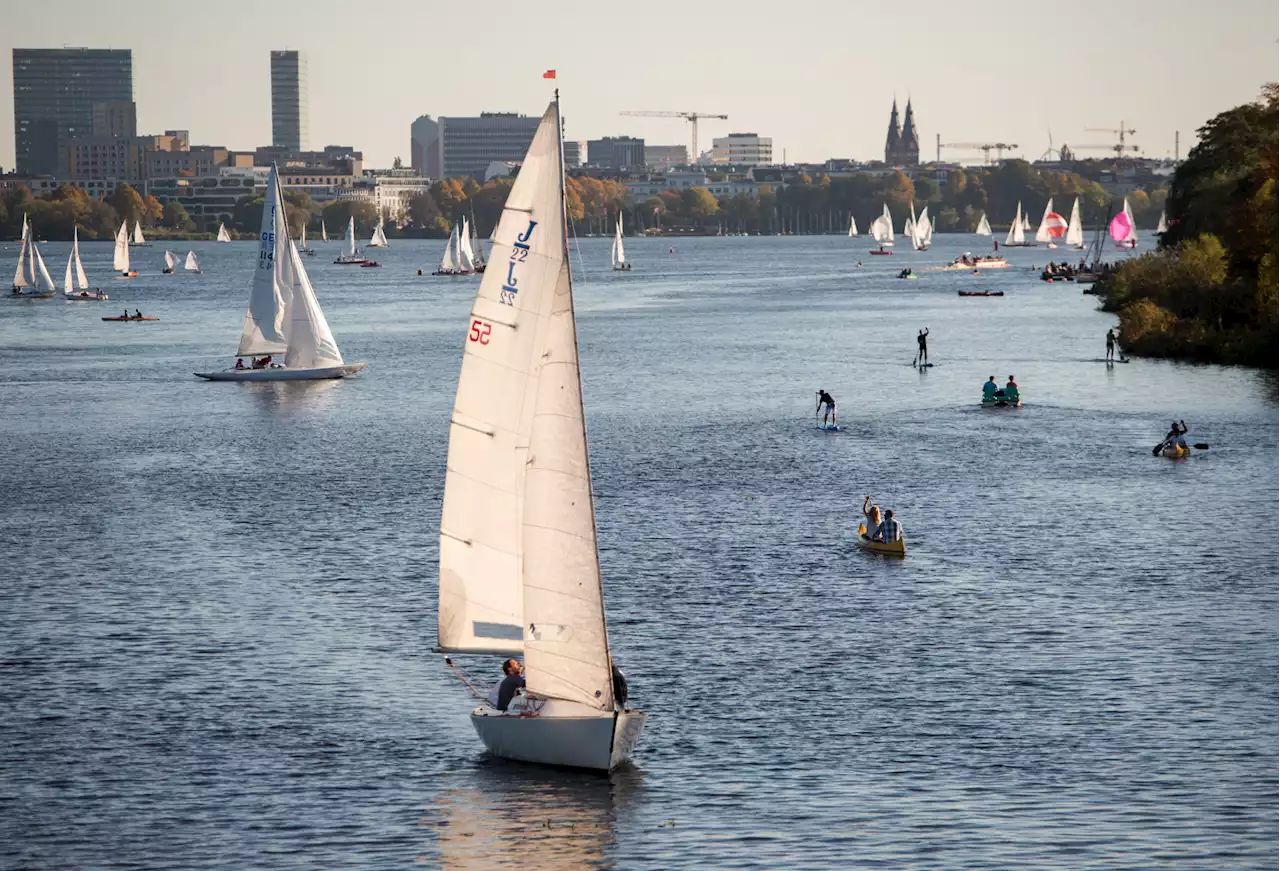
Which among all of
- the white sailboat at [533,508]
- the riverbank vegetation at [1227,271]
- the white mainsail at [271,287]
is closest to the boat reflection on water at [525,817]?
the white sailboat at [533,508]

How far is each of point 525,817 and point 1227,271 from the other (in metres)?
110

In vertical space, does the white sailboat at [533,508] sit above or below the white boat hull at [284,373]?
above

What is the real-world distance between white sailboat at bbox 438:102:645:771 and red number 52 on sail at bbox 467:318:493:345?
19 millimetres

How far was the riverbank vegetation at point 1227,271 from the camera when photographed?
123 m

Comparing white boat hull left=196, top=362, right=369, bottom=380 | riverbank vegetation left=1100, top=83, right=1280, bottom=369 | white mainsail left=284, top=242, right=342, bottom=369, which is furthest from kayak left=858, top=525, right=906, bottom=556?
riverbank vegetation left=1100, top=83, right=1280, bottom=369

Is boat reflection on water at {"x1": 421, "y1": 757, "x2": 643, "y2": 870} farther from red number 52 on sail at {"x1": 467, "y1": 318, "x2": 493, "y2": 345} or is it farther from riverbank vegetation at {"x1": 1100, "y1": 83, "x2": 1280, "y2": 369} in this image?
riverbank vegetation at {"x1": 1100, "y1": 83, "x2": 1280, "y2": 369}

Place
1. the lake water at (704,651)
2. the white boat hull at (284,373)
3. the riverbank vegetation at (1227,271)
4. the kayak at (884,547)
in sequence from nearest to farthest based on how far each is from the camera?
1. the lake water at (704,651)
2. the kayak at (884,547)
3. the white boat hull at (284,373)
4. the riverbank vegetation at (1227,271)

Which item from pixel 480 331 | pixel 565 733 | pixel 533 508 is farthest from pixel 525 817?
pixel 480 331

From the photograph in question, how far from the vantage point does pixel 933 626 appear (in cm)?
5178

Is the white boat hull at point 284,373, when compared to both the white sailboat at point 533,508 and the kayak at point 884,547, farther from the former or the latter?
the white sailboat at point 533,508

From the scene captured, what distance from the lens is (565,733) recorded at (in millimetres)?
38094

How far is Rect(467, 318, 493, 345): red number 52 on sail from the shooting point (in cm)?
3638

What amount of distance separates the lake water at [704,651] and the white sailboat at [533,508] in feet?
4.36

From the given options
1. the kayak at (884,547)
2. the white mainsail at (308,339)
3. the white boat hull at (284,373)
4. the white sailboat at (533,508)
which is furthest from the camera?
the white boat hull at (284,373)
